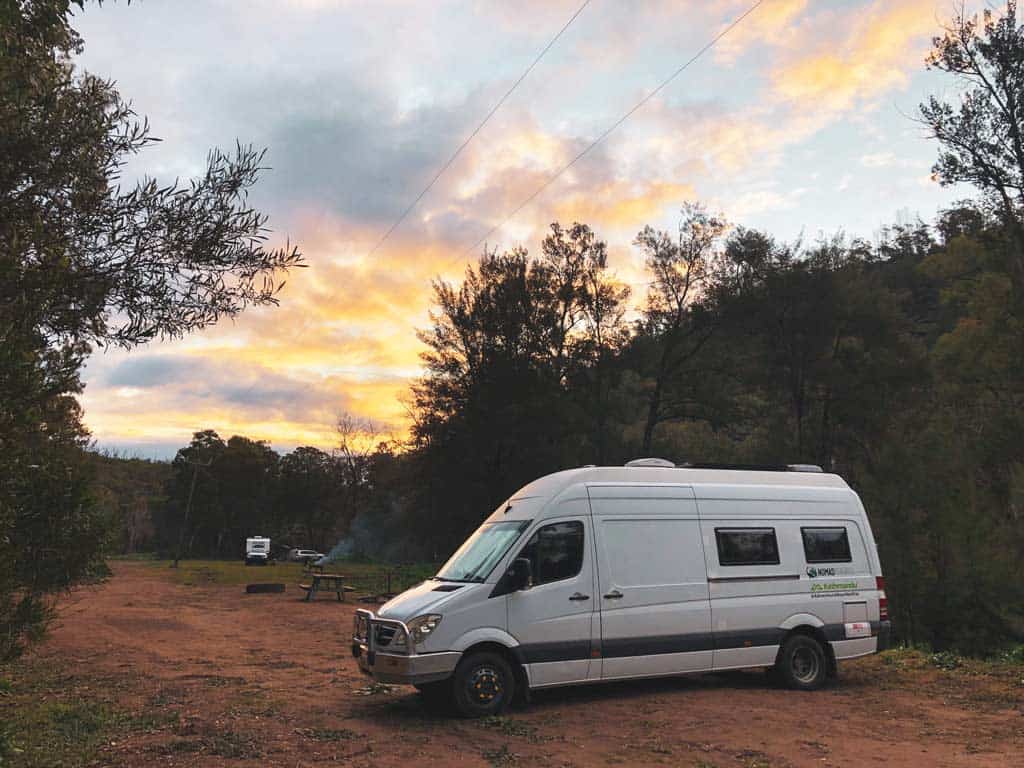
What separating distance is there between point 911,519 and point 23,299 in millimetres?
24376

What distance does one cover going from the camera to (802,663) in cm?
1101

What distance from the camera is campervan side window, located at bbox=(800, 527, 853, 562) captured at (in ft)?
37.2

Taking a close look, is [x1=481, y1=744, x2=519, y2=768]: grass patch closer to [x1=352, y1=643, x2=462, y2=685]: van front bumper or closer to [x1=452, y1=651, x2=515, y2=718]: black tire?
[x1=452, y1=651, x2=515, y2=718]: black tire

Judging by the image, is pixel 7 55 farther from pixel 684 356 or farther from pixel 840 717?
pixel 684 356

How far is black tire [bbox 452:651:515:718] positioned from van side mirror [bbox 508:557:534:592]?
81cm

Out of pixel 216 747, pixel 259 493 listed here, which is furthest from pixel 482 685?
pixel 259 493

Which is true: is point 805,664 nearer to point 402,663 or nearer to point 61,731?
point 402,663

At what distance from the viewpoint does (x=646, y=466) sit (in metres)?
11.2

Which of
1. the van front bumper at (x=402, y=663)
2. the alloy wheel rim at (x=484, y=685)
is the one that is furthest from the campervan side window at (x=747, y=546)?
the van front bumper at (x=402, y=663)

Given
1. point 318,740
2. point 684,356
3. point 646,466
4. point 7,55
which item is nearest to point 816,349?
point 684,356

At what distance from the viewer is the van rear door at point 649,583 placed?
9695mm

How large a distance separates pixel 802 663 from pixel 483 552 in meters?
5.00

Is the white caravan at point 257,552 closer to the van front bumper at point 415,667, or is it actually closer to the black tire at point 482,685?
the van front bumper at point 415,667

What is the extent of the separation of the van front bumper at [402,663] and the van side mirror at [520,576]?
1.01 metres
